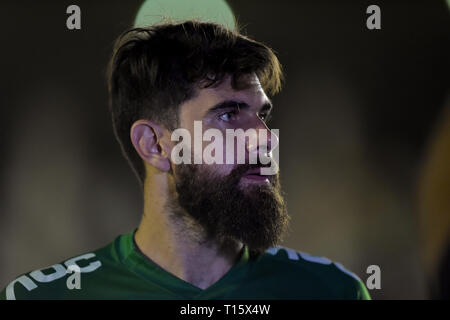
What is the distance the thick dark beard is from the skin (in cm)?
2

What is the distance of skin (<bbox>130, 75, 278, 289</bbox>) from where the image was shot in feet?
5.09

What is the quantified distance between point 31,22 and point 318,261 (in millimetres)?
1576

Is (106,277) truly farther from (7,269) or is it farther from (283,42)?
(283,42)

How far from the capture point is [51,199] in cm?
222

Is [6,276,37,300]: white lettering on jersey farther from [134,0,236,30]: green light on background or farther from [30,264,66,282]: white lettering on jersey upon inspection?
[134,0,236,30]: green light on background

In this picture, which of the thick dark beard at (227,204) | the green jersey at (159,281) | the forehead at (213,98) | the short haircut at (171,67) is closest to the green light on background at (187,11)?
the short haircut at (171,67)

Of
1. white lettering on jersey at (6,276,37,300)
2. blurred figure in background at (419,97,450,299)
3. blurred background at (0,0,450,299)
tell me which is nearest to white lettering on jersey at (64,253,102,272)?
white lettering on jersey at (6,276,37,300)

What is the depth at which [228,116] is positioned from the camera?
1.56 meters

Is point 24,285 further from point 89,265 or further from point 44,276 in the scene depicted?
point 89,265

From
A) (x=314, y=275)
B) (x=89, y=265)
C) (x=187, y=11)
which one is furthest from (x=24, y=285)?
(x=187, y=11)

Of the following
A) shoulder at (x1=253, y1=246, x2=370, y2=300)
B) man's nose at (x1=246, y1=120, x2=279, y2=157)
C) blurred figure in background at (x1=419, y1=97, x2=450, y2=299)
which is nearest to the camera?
man's nose at (x1=246, y1=120, x2=279, y2=157)

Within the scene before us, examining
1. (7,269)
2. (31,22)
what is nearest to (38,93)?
(31,22)

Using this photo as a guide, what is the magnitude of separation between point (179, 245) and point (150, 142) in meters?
0.35

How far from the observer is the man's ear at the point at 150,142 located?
5.26ft
